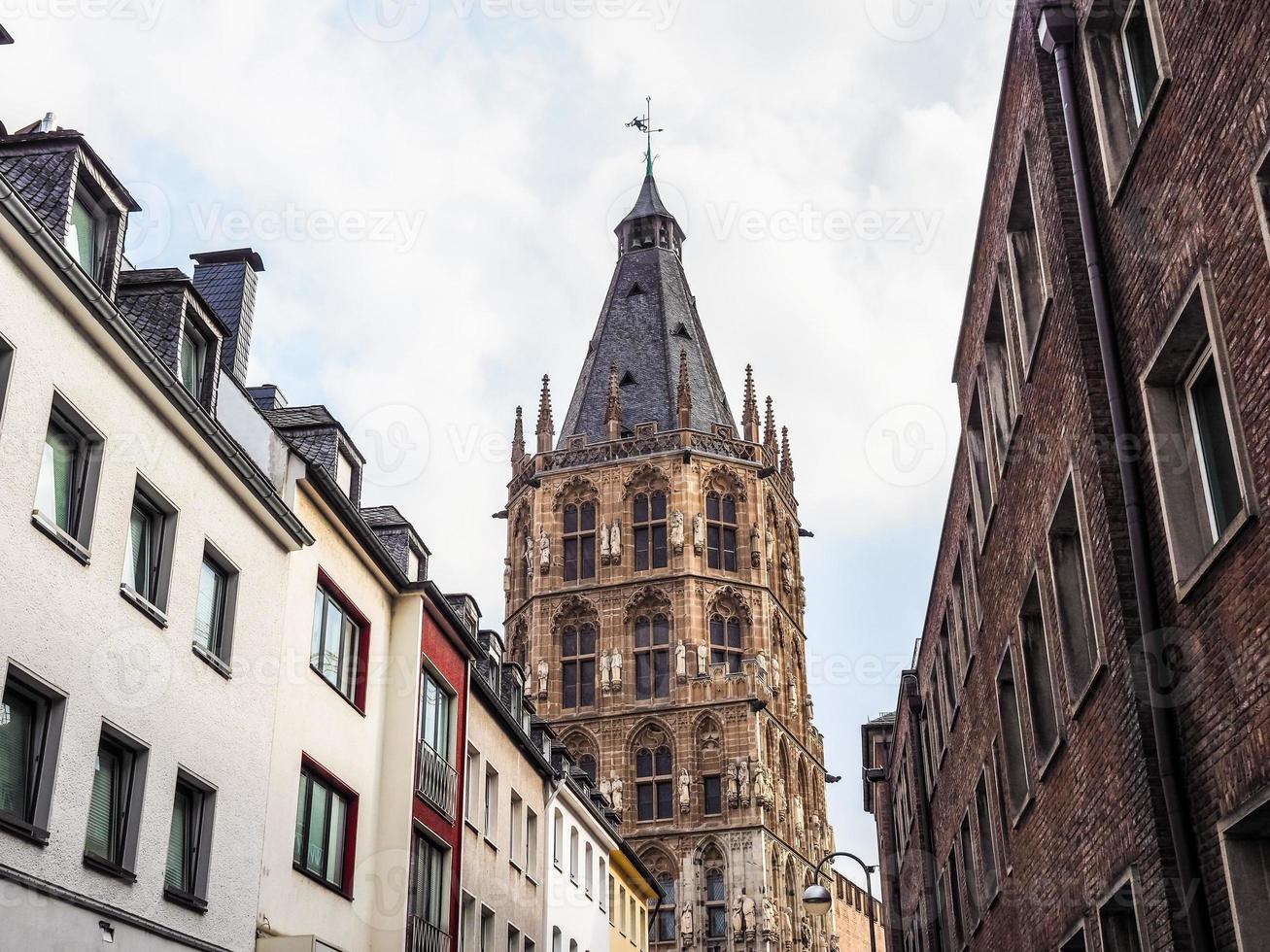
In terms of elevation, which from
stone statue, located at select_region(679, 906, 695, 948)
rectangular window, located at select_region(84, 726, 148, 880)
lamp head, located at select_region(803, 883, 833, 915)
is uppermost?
stone statue, located at select_region(679, 906, 695, 948)

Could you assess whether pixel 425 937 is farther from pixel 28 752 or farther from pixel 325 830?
pixel 28 752

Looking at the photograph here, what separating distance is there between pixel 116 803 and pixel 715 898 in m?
62.4

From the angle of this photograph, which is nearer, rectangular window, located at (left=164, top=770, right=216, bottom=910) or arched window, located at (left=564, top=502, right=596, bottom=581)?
rectangular window, located at (left=164, top=770, right=216, bottom=910)

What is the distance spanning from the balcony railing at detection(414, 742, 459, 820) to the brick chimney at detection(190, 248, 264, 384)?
7591 millimetres

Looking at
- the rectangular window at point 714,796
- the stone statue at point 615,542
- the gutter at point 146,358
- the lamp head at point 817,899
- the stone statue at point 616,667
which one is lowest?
the lamp head at point 817,899

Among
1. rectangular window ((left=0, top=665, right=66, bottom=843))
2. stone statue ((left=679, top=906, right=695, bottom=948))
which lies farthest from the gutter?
stone statue ((left=679, top=906, right=695, bottom=948))

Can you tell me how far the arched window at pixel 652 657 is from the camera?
8281 cm

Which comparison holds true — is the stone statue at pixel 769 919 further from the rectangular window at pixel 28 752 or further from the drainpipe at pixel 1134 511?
the drainpipe at pixel 1134 511

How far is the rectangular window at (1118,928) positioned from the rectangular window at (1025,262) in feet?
19.8

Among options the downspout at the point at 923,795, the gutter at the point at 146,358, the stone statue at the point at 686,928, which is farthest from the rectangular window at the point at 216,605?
the stone statue at the point at 686,928

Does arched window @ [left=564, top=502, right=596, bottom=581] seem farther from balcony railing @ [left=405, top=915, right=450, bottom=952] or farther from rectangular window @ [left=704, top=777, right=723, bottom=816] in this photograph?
balcony railing @ [left=405, top=915, right=450, bottom=952]

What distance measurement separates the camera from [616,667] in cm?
8294

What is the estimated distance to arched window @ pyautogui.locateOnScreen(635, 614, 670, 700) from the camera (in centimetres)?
8281

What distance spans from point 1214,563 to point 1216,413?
140 cm
